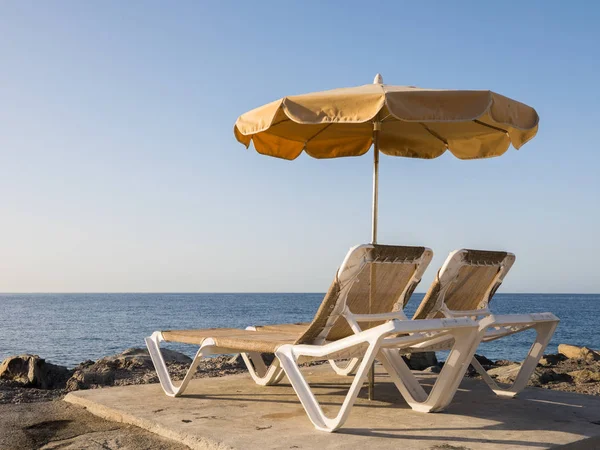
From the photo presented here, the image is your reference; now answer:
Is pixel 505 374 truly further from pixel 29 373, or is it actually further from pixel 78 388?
pixel 29 373

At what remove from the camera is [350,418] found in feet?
15.0

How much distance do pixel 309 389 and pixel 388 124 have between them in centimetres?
302

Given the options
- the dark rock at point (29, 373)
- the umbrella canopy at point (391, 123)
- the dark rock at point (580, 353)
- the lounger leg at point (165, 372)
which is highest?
the umbrella canopy at point (391, 123)

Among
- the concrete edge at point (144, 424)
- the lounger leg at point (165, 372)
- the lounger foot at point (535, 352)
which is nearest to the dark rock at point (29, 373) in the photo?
the concrete edge at point (144, 424)

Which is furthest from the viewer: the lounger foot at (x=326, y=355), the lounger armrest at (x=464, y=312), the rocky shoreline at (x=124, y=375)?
the rocky shoreline at (x=124, y=375)

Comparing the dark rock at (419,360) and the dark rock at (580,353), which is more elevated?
the dark rock at (419,360)

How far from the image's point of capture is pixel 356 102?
4.50 meters

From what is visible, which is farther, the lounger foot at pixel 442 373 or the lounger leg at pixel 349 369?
the lounger leg at pixel 349 369

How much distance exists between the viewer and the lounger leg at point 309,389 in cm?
388

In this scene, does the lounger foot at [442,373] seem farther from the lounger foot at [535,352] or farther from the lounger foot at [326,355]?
the lounger foot at [535,352]

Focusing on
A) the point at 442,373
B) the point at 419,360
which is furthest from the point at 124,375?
the point at 442,373

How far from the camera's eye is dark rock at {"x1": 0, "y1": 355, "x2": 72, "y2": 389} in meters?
8.77

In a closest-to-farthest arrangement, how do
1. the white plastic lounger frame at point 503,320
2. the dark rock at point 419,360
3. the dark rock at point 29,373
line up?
the white plastic lounger frame at point 503,320 < the dark rock at point 29,373 < the dark rock at point 419,360

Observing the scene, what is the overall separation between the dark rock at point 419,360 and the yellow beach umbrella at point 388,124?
3.52 metres
